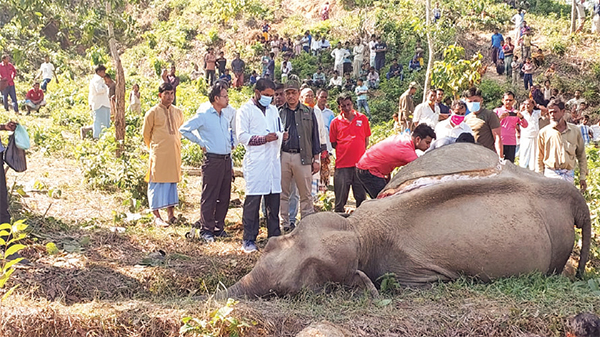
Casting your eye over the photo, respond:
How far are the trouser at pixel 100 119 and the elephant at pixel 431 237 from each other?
31.7 feet

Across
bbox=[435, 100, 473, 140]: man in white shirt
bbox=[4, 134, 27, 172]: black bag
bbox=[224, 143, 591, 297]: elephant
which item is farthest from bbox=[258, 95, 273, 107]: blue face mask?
bbox=[4, 134, 27, 172]: black bag

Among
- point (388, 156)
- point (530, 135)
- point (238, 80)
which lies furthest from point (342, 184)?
point (238, 80)

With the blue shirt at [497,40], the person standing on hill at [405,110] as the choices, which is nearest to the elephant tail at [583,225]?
the person standing on hill at [405,110]

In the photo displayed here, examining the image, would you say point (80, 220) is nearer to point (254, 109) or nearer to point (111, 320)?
point (254, 109)

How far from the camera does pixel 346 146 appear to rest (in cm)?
845

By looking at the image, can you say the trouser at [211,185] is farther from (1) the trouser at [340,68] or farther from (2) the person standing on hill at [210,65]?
(2) the person standing on hill at [210,65]

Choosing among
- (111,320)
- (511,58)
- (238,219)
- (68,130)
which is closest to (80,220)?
(238,219)

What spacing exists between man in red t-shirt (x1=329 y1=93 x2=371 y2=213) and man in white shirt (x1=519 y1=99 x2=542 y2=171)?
10.3 ft

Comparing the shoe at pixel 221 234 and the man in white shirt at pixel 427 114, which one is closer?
the shoe at pixel 221 234

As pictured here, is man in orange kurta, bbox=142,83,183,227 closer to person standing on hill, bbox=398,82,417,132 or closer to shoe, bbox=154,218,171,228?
shoe, bbox=154,218,171,228

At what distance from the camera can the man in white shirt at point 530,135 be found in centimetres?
1033

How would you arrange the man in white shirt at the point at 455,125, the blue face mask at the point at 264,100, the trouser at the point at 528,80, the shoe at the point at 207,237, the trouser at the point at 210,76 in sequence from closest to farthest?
the blue face mask at the point at 264,100, the shoe at the point at 207,237, the man in white shirt at the point at 455,125, the trouser at the point at 528,80, the trouser at the point at 210,76

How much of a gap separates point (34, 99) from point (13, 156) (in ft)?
43.9

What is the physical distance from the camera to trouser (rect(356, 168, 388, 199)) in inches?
292
